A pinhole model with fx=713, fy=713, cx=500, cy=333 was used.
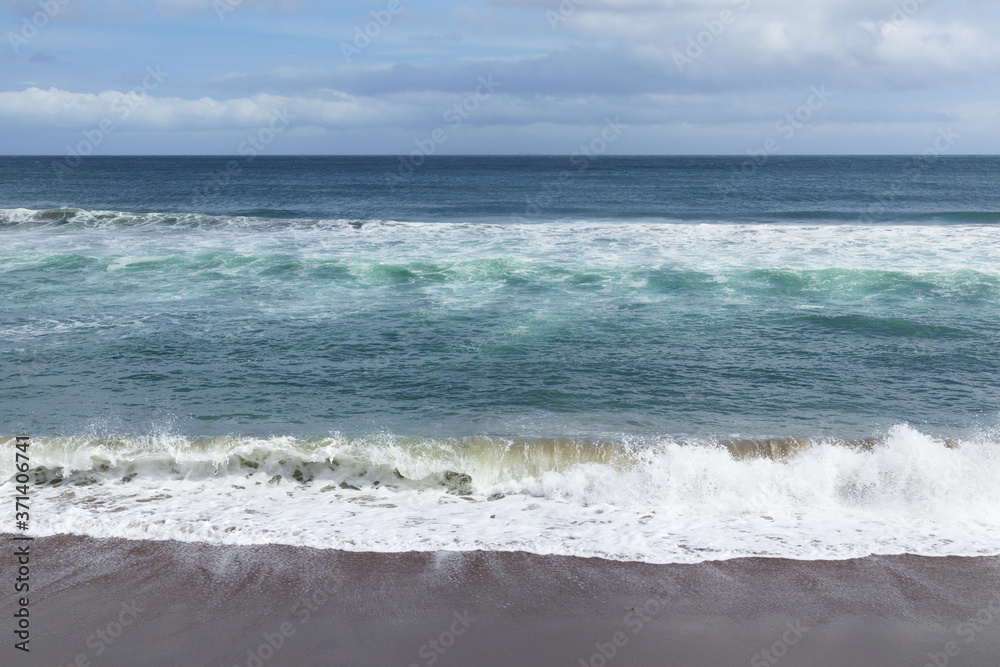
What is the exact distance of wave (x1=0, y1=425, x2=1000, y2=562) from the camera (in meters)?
8.93

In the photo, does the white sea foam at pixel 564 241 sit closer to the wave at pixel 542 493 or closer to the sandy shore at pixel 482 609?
the wave at pixel 542 493

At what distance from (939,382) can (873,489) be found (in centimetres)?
529

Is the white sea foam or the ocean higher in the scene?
the white sea foam

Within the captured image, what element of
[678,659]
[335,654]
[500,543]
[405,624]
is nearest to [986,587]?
[678,659]

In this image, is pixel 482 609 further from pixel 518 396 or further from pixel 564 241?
pixel 564 241

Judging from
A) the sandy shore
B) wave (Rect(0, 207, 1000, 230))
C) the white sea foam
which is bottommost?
the sandy shore

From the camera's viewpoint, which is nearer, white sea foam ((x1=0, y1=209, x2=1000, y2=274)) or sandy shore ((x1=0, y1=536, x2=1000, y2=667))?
sandy shore ((x1=0, y1=536, x2=1000, y2=667))

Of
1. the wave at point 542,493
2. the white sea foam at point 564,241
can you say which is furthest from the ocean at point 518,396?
the white sea foam at point 564,241

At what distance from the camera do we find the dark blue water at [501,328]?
12.7 meters

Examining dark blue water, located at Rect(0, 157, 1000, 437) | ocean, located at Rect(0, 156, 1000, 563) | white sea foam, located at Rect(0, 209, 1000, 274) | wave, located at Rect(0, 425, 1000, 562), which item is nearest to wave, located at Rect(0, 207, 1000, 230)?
white sea foam, located at Rect(0, 209, 1000, 274)

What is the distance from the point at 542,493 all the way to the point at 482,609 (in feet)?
9.68

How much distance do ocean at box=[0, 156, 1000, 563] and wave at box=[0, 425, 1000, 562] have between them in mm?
40

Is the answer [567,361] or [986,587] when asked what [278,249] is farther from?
[986,587]

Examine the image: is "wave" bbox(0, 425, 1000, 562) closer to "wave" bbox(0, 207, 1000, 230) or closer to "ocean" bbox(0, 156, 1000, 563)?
"ocean" bbox(0, 156, 1000, 563)
